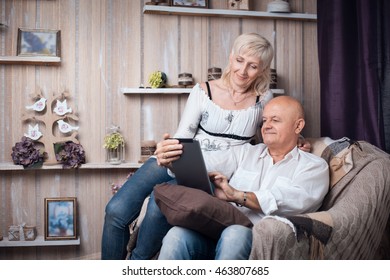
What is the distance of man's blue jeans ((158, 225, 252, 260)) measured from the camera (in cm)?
138

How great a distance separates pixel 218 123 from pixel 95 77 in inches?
32.0

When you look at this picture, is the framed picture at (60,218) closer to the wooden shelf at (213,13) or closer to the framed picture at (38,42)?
the framed picture at (38,42)

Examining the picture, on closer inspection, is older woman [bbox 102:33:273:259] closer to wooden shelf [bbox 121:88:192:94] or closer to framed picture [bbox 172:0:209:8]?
wooden shelf [bbox 121:88:192:94]

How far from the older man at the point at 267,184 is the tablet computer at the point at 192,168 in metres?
0.05

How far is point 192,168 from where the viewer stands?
1.56 metres

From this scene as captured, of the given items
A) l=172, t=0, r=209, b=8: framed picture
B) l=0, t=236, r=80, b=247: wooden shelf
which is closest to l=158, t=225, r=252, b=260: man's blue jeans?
l=0, t=236, r=80, b=247: wooden shelf

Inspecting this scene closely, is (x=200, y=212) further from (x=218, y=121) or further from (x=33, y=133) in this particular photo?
(x=33, y=133)

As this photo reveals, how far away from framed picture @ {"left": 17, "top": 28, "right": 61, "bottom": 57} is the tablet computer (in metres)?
1.10

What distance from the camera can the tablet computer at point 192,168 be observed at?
1518 millimetres

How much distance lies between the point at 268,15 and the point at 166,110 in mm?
679

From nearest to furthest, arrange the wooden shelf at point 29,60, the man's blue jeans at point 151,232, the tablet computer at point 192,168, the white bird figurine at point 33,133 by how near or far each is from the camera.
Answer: the tablet computer at point 192,168, the man's blue jeans at point 151,232, the wooden shelf at point 29,60, the white bird figurine at point 33,133

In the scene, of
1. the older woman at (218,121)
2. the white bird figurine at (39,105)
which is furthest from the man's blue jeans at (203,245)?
the white bird figurine at (39,105)
